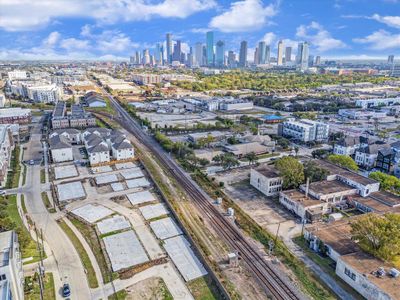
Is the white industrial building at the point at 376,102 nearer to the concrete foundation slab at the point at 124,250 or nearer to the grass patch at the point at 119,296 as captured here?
the concrete foundation slab at the point at 124,250

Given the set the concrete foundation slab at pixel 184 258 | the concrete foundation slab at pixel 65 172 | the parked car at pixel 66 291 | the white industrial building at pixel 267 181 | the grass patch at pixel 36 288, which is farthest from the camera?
the concrete foundation slab at pixel 65 172

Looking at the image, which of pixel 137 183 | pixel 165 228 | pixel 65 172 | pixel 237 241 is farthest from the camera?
pixel 65 172

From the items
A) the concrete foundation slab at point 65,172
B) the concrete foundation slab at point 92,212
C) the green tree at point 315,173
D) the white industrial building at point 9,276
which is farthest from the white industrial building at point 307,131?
the white industrial building at point 9,276

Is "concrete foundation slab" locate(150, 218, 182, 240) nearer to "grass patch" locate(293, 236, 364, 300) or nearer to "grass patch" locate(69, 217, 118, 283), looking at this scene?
"grass patch" locate(69, 217, 118, 283)

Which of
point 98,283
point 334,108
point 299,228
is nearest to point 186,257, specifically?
point 98,283

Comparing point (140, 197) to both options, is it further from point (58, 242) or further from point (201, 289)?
point (201, 289)

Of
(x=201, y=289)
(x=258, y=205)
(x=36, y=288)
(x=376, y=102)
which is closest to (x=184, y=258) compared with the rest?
(x=201, y=289)
